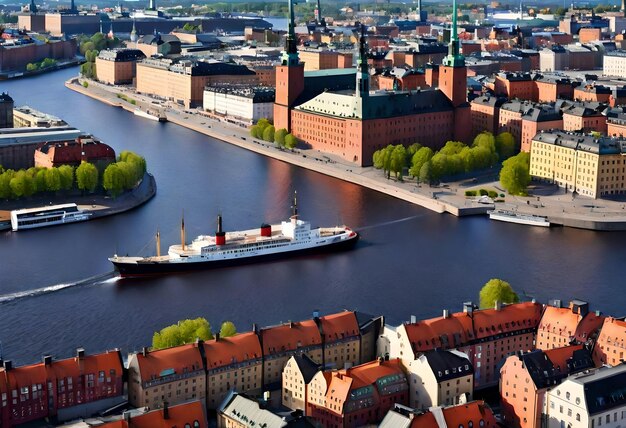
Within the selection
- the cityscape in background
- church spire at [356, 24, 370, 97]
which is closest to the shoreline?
the cityscape in background

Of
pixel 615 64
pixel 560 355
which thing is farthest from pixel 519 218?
pixel 615 64

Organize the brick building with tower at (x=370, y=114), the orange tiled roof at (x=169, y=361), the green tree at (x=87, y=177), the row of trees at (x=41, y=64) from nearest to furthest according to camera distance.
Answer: the orange tiled roof at (x=169, y=361) < the green tree at (x=87, y=177) < the brick building with tower at (x=370, y=114) < the row of trees at (x=41, y=64)

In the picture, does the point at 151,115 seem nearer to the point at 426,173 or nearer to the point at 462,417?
the point at 426,173

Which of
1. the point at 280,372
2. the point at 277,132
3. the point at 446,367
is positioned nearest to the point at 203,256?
the point at 280,372

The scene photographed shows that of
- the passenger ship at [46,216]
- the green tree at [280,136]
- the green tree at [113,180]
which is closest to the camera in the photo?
the passenger ship at [46,216]

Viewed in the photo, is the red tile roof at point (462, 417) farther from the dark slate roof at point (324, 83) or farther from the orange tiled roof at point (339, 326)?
the dark slate roof at point (324, 83)

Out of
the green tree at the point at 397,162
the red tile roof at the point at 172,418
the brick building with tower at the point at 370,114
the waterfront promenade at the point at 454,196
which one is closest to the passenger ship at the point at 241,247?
the waterfront promenade at the point at 454,196

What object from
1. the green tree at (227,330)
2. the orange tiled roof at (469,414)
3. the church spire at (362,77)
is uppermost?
the church spire at (362,77)
